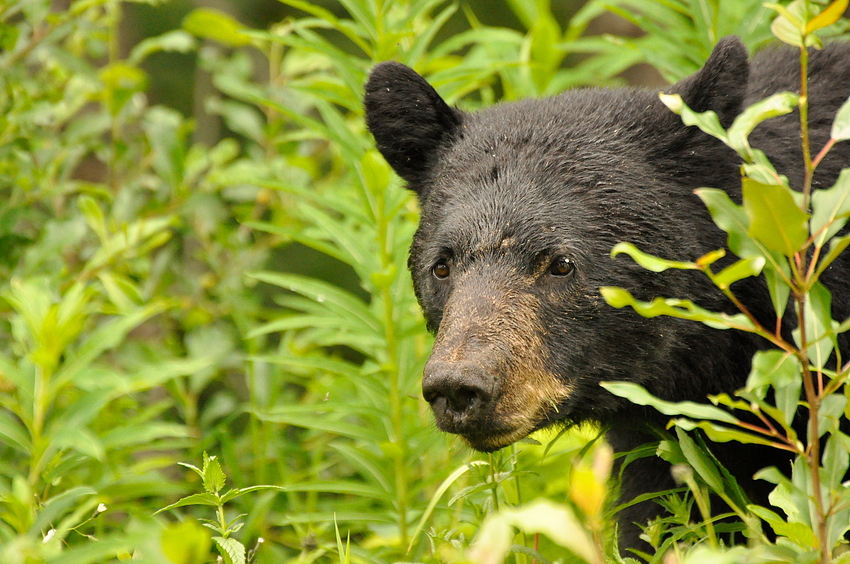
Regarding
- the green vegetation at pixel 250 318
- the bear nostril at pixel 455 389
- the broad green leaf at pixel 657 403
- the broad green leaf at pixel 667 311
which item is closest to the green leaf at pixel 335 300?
the green vegetation at pixel 250 318

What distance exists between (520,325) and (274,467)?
2.28 meters

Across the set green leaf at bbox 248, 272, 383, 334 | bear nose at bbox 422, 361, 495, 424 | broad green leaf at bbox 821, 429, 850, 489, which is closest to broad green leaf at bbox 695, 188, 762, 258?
broad green leaf at bbox 821, 429, 850, 489

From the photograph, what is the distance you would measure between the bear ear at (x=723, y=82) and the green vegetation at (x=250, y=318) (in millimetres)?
553

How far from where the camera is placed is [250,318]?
5.66m

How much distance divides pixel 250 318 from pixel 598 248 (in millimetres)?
3197

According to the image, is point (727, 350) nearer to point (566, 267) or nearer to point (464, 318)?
point (566, 267)

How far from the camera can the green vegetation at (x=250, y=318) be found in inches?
112

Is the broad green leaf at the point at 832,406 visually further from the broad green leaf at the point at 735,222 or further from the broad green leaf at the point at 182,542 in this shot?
the broad green leaf at the point at 182,542

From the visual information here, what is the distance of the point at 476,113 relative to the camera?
11.5ft

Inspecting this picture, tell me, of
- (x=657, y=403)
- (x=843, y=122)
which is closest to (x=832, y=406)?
(x=657, y=403)

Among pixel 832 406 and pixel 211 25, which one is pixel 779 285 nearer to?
pixel 832 406

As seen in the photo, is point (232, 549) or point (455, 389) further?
point (455, 389)

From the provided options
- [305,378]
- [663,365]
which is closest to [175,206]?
[305,378]

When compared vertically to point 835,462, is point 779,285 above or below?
above
